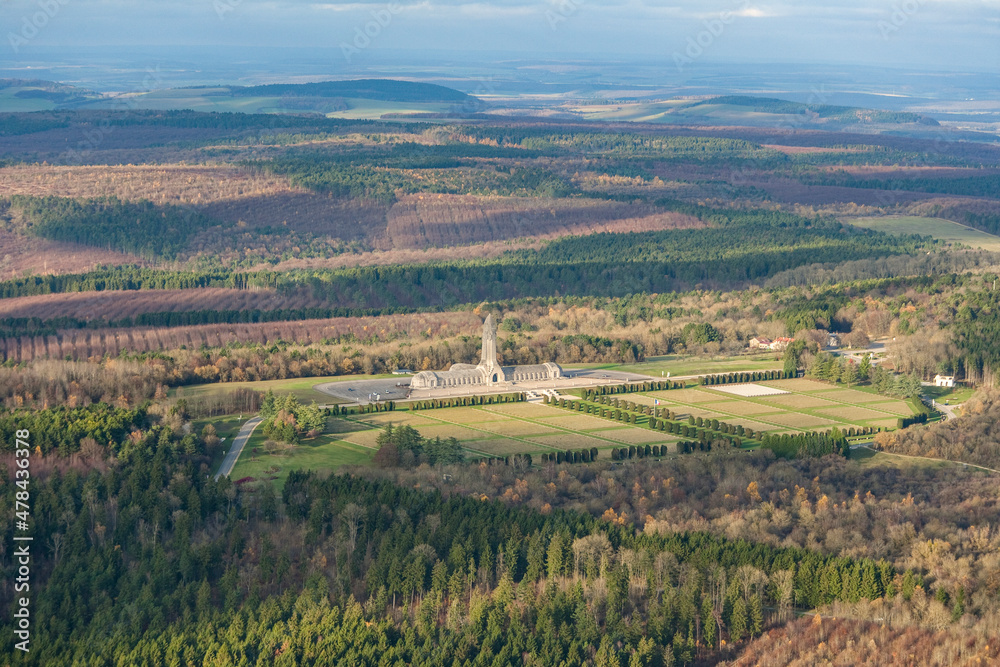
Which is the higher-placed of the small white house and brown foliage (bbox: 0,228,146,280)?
the small white house

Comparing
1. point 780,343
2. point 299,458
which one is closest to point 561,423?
point 299,458

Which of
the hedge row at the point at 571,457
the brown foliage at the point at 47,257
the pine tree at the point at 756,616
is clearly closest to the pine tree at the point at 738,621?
the pine tree at the point at 756,616

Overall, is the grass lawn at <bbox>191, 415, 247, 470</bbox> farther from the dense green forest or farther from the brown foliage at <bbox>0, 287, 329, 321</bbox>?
the brown foliage at <bbox>0, 287, 329, 321</bbox>

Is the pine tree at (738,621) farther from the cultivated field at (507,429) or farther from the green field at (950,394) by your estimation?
the green field at (950,394)

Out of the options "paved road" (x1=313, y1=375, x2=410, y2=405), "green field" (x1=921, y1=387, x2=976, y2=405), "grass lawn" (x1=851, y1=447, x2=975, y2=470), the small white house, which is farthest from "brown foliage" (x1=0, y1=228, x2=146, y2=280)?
"grass lawn" (x1=851, y1=447, x2=975, y2=470)

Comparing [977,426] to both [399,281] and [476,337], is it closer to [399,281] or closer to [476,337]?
[476,337]

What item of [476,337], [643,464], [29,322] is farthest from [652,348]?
[29,322]

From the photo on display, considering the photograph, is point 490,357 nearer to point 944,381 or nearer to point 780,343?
point 780,343

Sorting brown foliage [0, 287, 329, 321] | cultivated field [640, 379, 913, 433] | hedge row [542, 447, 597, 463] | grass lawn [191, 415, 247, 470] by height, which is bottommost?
brown foliage [0, 287, 329, 321]
